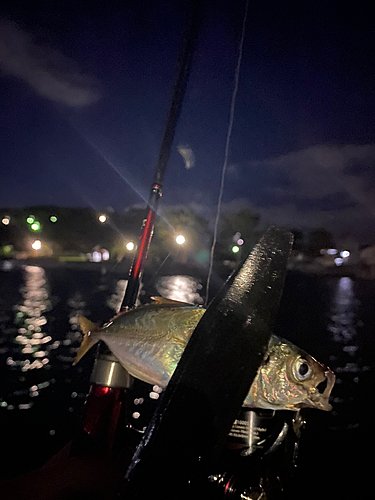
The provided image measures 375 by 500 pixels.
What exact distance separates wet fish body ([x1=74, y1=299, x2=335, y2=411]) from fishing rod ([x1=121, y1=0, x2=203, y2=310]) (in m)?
1.30

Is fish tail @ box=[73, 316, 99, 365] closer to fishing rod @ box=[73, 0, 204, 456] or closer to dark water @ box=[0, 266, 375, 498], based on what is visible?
fishing rod @ box=[73, 0, 204, 456]

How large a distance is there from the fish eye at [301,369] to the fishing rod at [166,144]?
2.55 meters

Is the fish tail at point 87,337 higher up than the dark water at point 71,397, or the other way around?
the fish tail at point 87,337

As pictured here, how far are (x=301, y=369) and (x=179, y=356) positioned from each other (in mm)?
774

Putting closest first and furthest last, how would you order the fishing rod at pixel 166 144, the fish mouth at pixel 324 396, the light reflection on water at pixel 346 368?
1. the fish mouth at pixel 324 396
2. the fishing rod at pixel 166 144
3. the light reflection on water at pixel 346 368

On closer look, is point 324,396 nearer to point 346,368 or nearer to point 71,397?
point 71,397

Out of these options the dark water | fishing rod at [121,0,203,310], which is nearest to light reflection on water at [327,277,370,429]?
the dark water

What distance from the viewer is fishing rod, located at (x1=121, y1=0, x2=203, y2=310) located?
13.5 ft

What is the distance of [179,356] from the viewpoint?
2123mm

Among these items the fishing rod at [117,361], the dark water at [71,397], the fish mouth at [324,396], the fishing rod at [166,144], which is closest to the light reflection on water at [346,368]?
the dark water at [71,397]

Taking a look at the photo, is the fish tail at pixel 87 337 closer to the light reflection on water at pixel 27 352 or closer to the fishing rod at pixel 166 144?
the fishing rod at pixel 166 144

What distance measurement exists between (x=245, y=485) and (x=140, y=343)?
118 centimetres

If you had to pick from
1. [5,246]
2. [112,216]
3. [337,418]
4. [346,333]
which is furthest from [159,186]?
[112,216]

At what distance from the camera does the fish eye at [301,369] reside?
1886 millimetres
